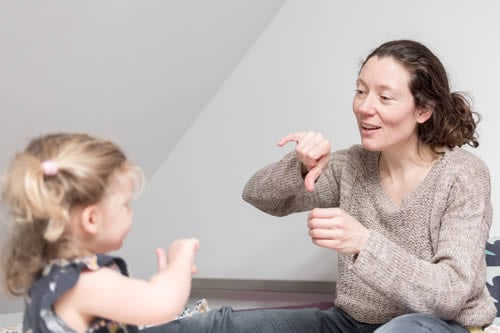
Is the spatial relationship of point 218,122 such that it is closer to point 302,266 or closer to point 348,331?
point 302,266

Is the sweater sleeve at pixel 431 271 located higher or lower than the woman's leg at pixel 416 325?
higher

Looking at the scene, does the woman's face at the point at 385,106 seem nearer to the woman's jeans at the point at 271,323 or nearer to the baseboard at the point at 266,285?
the woman's jeans at the point at 271,323

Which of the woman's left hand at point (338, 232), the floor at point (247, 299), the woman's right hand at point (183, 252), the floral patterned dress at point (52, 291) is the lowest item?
the floor at point (247, 299)

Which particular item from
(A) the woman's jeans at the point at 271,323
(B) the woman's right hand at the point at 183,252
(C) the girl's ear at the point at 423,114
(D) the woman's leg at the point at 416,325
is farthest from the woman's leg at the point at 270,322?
(C) the girl's ear at the point at 423,114

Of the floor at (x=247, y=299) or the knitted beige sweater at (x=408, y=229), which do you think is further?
the floor at (x=247, y=299)

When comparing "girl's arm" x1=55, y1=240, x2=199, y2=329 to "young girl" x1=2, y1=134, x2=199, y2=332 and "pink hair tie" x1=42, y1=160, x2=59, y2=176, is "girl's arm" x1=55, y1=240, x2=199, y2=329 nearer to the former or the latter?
"young girl" x1=2, y1=134, x2=199, y2=332

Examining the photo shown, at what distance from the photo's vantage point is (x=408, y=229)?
1.62m

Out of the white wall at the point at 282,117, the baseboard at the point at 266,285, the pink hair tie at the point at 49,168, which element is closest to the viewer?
the pink hair tie at the point at 49,168

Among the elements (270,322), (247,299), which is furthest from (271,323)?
(247,299)

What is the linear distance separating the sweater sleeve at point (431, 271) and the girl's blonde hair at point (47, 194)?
567 mm

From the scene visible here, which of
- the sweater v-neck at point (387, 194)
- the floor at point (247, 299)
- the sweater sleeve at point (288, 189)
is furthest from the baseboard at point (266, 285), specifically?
the sweater v-neck at point (387, 194)

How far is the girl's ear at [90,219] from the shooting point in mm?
1126

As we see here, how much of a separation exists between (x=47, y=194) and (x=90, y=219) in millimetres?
92

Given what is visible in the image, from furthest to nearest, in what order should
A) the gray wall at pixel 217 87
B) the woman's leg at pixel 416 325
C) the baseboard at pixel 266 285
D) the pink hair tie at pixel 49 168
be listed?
the baseboard at pixel 266 285 → the gray wall at pixel 217 87 → the woman's leg at pixel 416 325 → the pink hair tie at pixel 49 168
